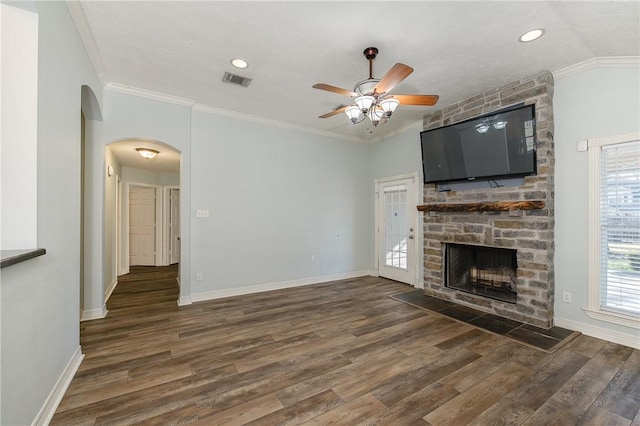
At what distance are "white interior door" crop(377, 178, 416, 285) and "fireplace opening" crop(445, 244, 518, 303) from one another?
778 millimetres

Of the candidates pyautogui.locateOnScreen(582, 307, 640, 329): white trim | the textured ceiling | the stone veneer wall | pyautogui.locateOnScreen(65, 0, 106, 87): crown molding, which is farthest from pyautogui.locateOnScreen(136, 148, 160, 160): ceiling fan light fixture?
pyautogui.locateOnScreen(582, 307, 640, 329): white trim

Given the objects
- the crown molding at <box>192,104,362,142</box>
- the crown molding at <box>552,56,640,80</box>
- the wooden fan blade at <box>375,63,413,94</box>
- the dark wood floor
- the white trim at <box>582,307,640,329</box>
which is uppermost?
the crown molding at <box>192,104,362,142</box>

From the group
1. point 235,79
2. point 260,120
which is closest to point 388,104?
point 235,79

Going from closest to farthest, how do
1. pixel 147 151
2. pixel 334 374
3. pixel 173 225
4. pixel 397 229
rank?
pixel 334 374, pixel 147 151, pixel 397 229, pixel 173 225

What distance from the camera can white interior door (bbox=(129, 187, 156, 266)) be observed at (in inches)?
288

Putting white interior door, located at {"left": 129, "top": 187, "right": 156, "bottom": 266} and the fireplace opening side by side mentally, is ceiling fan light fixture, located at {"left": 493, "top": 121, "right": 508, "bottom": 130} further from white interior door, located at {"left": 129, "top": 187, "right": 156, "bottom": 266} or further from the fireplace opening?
white interior door, located at {"left": 129, "top": 187, "right": 156, "bottom": 266}

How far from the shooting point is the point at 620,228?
9.00 ft

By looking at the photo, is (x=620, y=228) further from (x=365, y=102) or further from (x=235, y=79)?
(x=235, y=79)

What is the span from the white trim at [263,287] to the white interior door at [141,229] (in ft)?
14.0

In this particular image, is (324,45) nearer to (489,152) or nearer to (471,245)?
(489,152)

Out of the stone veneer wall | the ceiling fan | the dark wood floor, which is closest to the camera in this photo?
the dark wood floor

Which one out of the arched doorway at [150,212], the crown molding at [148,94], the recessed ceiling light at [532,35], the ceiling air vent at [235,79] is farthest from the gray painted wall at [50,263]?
the arched doorway at [150,212]

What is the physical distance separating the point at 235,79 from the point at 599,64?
157 inches

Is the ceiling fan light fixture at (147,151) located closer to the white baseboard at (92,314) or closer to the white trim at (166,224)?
the white trim at (166,224)
